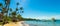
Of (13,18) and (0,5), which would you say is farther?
(13,18)

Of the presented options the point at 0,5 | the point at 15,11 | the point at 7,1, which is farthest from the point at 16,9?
the point at 7,1

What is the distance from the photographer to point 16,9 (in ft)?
174

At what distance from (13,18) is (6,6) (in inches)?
1261

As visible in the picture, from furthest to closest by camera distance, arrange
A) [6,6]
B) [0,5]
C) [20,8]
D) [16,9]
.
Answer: [20,8], [16,9], [0,5], [6,6]

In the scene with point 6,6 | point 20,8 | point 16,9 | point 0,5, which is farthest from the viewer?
point 20,8

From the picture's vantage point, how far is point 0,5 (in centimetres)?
3334

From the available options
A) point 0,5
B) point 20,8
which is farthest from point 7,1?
point 20,8

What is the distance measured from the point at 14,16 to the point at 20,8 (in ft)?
12.2

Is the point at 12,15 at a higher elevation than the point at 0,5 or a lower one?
lower

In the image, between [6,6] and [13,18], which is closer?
[6,6]

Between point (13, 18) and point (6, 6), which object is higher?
point (6, 6)

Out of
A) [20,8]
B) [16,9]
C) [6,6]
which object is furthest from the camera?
[20,8]

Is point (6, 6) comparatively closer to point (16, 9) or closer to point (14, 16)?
point (16, 9)

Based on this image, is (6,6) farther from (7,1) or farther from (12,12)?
(12,12)
